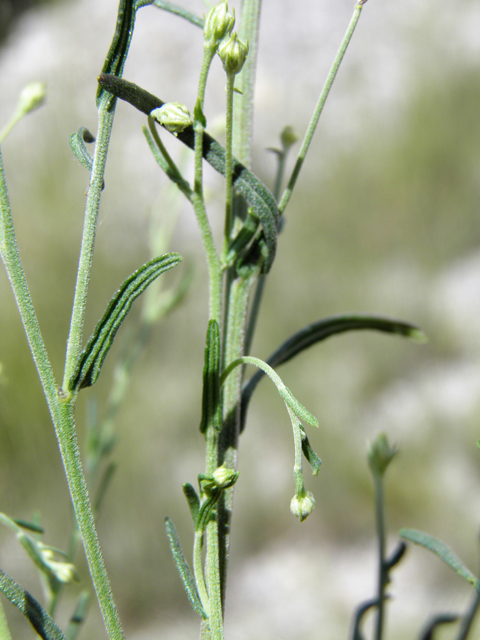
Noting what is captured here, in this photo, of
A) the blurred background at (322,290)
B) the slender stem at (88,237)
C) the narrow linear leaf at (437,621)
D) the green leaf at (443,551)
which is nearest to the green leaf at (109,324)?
the slender stem at (88,237)

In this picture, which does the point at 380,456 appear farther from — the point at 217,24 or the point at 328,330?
the point at 217,24

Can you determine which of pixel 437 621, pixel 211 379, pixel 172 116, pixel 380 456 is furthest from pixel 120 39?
pixel 437 621

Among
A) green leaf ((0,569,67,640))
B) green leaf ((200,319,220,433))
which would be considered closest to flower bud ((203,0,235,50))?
green leaf ((200,319,220,433))

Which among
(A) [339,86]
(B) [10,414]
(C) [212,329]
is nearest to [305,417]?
(C) [212,329]

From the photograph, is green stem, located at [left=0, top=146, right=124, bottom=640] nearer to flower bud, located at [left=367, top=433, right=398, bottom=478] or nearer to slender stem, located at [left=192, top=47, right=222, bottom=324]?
slender stem, located at [left=192, top=47, right=222, bottom=324]

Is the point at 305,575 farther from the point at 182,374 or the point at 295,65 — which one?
the point at 295,65

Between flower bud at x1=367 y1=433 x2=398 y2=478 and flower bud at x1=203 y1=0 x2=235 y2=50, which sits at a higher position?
flower bud at x1=203 y1=0 x2=235 y2=50
